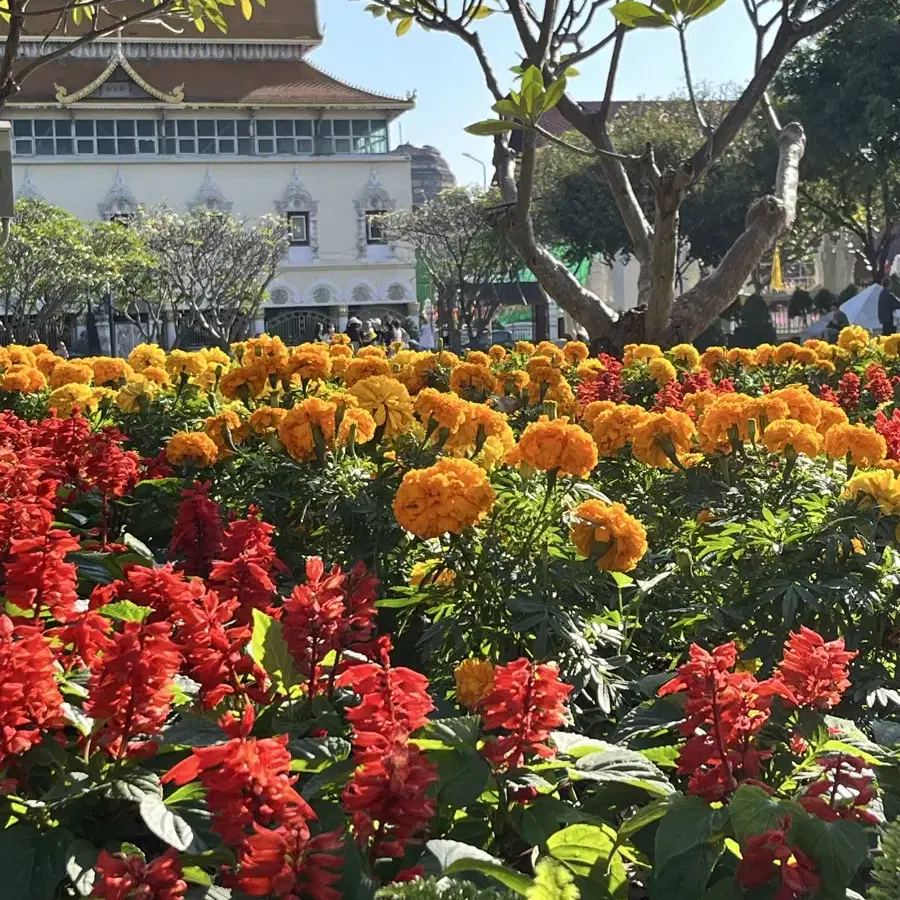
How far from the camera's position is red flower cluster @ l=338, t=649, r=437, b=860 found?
4.49 ft

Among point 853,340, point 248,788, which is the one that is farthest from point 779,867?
point 853,340

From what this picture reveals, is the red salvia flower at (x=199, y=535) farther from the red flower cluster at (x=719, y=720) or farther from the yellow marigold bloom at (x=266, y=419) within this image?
the red flower cluster at (x=719, y=720)

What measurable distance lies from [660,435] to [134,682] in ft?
6.28

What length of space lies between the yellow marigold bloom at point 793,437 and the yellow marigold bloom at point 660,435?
203 millimetres

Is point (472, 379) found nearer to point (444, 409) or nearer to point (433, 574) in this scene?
point (444, 409)

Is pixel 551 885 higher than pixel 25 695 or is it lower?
lower

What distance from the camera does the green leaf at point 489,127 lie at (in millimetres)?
4004

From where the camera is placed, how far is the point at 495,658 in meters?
2.36

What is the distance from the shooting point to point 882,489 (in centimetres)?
259

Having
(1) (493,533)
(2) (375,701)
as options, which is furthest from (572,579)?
(2) (375,701)

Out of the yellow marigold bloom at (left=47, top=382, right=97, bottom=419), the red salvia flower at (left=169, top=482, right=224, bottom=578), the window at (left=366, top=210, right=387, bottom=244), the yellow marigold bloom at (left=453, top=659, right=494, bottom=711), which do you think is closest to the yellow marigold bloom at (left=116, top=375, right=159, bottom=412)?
the yellow marigold bloom at (left=47, top=382, right=97, bottom=419)

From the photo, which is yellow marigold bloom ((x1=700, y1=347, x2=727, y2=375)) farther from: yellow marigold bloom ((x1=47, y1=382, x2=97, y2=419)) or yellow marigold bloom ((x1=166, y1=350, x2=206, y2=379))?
yellow marigold bloom ((x1=47, y1=382, x2=97, y2=419))

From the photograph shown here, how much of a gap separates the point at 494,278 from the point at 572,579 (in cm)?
3686

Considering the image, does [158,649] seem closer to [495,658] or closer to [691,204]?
[495,658]
